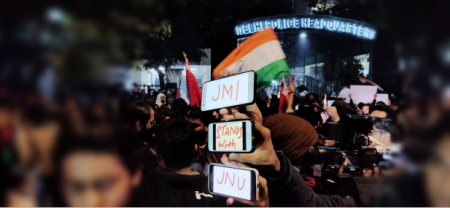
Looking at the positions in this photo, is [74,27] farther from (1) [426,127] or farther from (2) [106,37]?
(1) [426,127]

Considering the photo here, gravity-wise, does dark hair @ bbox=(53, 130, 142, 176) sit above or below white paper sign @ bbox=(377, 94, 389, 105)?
below

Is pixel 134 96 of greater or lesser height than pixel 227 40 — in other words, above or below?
below

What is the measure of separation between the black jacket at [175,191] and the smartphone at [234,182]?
192mm

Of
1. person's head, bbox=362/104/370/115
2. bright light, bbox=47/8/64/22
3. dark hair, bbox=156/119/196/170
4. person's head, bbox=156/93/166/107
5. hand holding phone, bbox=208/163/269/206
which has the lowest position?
hand holding phone, bbox=208/163/269/206

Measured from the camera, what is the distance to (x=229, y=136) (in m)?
1.65

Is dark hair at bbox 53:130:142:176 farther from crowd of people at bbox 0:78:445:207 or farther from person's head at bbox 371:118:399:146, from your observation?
person's head at bbox 371:118:399:146

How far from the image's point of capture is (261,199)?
1.80m

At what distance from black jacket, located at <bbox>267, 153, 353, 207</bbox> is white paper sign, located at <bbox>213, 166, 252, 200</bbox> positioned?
0.48 ft

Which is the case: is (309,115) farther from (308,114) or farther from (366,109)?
(366,109)

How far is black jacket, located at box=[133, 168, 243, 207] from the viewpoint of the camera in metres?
1.97

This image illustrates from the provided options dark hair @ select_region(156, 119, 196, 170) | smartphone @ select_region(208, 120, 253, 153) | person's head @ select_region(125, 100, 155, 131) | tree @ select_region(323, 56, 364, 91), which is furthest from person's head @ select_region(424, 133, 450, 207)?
person's head @ select_region(125, 100, 155, 131)

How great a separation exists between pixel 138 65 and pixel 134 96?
18 centimetres

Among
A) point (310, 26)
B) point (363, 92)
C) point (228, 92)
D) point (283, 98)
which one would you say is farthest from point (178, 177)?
point (363, 92)

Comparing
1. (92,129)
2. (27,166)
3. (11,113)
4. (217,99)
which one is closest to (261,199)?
(217,99)
